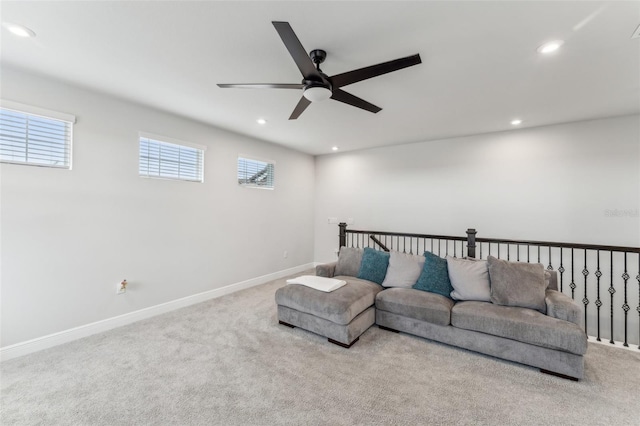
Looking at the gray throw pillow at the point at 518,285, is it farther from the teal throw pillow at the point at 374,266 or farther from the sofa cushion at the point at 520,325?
the teal throw pillow at the point at 374,266

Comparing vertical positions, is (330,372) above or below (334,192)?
below

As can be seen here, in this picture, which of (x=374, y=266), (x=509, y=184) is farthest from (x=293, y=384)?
(x=509, y=184)

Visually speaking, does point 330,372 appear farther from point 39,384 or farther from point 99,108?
point 99,108

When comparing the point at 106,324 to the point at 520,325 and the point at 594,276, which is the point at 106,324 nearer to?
the point at 520,325

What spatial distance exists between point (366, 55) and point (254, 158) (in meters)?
3.06

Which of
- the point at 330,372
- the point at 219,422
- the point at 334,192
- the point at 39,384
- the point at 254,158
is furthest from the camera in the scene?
the point at 334,192

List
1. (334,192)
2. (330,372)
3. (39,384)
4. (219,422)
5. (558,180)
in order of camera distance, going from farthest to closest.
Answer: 1. (334,192)
2. (558,180)
3. (330,372)
4. (39,384)
5. (219,422)

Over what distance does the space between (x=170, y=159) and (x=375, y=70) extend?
10.0ft

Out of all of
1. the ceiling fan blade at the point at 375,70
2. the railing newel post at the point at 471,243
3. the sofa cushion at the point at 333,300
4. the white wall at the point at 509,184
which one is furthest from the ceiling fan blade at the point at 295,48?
the white wall at the point at 509,184

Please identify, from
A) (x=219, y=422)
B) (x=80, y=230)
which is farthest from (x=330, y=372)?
(x=80, y=230)

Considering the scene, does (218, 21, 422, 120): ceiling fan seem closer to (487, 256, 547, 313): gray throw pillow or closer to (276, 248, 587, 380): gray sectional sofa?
(276, 248, 587, 380): gray sectional sofa

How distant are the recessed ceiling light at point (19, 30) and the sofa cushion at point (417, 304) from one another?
149 inches

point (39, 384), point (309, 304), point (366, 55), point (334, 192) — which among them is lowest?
point (39, 384)

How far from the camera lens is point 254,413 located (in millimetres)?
1830
